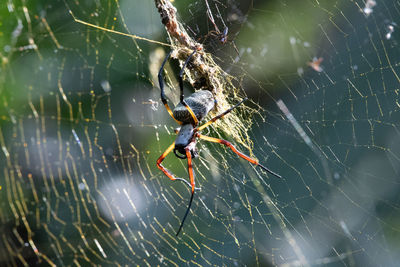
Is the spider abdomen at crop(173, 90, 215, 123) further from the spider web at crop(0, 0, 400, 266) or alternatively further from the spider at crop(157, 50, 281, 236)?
the spider web at crop(0, 0, 400, 266)

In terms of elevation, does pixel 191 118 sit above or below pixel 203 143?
above

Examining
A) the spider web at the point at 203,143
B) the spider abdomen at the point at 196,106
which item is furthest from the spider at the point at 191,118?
the spider web at the point at 203,143

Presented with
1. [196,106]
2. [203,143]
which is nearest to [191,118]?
[196,106]

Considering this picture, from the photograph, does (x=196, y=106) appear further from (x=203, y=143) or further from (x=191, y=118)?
(x=203, y=143)

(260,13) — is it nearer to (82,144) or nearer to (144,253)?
(82,144)

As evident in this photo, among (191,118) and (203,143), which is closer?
(191,118)

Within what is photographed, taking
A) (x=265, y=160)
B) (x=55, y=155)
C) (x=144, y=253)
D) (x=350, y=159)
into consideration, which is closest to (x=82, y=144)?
(x=55, y=155)
